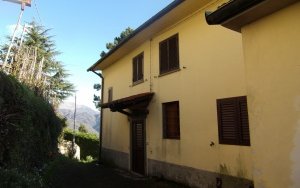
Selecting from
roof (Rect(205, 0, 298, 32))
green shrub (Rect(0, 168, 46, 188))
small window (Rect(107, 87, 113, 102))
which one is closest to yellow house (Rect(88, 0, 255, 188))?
roof (Rect(205, 0, 298, 32))

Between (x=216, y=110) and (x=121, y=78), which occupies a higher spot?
(x=121, y=78)

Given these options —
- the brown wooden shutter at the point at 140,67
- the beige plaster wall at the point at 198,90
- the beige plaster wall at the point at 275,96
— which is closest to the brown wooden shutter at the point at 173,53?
the beige plaster wall at the point at 198,90

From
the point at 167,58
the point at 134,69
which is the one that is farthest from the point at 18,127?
the point at 134,69

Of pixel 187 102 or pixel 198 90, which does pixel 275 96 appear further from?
pixel 187 102

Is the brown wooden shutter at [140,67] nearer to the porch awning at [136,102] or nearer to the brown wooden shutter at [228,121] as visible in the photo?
the porch awning at [136,102]

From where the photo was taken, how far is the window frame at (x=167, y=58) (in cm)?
1093

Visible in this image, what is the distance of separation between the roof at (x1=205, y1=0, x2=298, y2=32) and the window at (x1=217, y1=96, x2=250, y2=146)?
3141mm

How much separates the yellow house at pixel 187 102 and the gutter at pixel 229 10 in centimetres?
201

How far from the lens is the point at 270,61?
4637mm

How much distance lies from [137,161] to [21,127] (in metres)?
7.43

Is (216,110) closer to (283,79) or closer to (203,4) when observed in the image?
(203,4)

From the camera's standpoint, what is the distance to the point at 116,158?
53.8ft

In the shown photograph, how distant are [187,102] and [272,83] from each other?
555 centimetres

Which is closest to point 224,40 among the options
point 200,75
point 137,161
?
point 200,75
